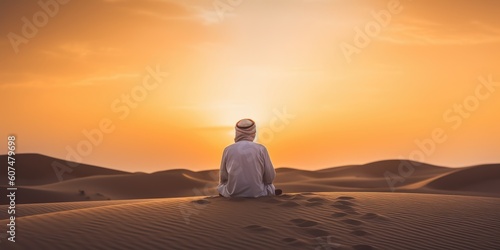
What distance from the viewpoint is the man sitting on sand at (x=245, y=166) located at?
10.4 meters

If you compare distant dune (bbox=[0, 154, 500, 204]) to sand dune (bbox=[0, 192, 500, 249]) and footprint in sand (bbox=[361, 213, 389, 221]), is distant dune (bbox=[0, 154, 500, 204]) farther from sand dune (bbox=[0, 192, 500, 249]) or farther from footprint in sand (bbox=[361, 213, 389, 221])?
footprint in sand (bbox=[361, 213, 389, 221])

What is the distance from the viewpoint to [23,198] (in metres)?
25.2

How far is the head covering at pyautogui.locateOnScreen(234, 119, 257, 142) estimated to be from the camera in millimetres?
10633

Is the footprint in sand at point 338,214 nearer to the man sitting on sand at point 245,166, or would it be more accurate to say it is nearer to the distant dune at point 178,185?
the man sitting on sand at point 245,166

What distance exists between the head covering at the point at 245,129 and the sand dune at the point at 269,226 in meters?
1.16

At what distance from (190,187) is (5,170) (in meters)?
17.5

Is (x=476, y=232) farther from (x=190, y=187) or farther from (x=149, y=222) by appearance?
(x=190, y=187)

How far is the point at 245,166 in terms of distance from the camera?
10359 millimetres

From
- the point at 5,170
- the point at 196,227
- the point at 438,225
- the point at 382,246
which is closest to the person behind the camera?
the point at 382,246

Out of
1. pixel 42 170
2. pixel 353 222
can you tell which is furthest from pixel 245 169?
pixel 42 170

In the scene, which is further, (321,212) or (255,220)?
(321,212)

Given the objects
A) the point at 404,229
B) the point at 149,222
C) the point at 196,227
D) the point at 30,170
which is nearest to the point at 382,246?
the point at 404,229

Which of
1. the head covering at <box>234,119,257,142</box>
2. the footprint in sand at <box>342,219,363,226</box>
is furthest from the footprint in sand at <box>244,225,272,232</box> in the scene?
the head covering at <box>234,119,257,142</box>

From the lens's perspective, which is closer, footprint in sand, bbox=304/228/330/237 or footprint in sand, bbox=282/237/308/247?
footprint in sand, bbox=282/237/308/247
